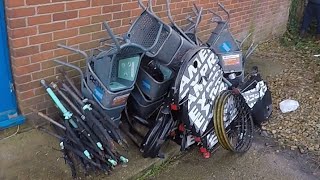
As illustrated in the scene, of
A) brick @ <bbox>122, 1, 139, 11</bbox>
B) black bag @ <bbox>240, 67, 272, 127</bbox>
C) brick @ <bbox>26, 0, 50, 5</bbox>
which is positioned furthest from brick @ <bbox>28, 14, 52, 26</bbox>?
black bag @ <bbox>240, 67, 272, 127</bbox>

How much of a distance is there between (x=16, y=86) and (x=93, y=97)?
621 millimetres

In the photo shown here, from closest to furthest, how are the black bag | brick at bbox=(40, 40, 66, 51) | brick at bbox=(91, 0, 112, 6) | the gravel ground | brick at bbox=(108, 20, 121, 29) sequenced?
brick at bbox=(40, 40, 66, 51) < brick at bbox=(91, 0, 112, 6) < brick at bbox=(108, 20, 121, 29) < the black bag < the gravel ground

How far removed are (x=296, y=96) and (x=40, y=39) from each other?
319cm

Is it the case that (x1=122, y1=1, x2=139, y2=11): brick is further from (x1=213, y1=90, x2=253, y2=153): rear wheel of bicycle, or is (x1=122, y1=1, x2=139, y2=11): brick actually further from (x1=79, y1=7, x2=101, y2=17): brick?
(x1=213, y1=90, x2=253, y2=153): rear wheel of bicycle

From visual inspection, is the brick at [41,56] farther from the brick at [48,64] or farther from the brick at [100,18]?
the brick at [100,18]

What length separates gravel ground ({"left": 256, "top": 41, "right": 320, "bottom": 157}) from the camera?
154 inches

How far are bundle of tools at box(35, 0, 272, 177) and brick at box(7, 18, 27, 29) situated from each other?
34 centimetres

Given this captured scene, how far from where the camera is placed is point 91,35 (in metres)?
3.43

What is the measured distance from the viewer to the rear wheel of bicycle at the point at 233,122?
3.19 m

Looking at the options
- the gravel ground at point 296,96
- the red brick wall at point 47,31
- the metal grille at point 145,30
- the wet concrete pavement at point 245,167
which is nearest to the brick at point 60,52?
the red brick wall at point 47,31

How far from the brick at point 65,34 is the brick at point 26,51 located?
0.19 m

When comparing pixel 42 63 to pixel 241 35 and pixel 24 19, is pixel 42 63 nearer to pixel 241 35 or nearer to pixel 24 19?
pixel 24 19

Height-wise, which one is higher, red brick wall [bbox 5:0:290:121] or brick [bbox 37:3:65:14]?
brick [bbox 37:3:65:14]

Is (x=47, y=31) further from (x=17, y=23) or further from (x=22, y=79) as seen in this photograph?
(x=22, y=79)
